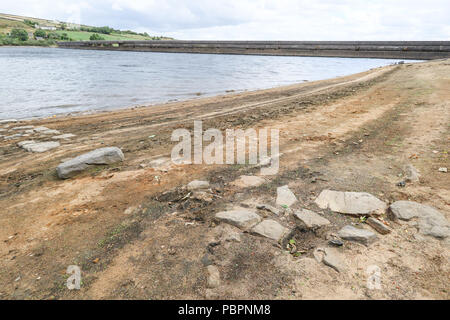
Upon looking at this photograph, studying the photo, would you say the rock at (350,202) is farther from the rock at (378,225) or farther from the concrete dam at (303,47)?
the concrete dam at (303,47)

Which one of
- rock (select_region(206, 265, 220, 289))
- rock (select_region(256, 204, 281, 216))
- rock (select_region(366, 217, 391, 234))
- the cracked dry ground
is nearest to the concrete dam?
the cracked dry ground

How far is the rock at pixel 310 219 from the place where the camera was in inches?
119

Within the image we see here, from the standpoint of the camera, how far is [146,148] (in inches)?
234

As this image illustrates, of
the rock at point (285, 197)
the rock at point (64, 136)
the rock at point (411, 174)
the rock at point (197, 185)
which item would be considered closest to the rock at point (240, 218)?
the rock at point (285, 197)

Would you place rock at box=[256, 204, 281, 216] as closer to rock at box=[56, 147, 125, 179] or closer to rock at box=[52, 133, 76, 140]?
rock at box=[56, 147, 125, 179]

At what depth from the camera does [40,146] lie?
6223mm

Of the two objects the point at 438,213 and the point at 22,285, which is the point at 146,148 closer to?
the point at 22,285

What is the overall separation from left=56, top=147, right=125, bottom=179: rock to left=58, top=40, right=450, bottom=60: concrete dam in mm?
56370

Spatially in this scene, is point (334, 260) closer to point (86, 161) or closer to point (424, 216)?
point (424, 216)

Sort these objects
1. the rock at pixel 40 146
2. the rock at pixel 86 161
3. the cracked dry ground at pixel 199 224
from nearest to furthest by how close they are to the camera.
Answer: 1. the cracked dry ground at pixel 199 224
2. the rock at pixel 86 161
3. the rock at pixel 40 146

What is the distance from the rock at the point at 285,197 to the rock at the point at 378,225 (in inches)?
37.3

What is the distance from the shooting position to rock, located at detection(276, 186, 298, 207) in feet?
11.5
